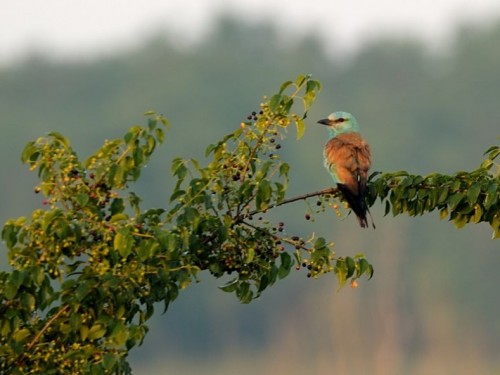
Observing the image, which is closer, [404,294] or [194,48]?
[404,294]

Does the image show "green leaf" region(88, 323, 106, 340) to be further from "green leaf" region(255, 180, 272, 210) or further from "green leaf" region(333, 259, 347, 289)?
"green leaf" region(333, 259, 347, 289)

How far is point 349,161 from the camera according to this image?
873cm

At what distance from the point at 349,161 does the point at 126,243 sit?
8.25 feet

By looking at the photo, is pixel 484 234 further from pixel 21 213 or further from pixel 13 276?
pixel 13 276

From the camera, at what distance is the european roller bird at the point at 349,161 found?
7.96m

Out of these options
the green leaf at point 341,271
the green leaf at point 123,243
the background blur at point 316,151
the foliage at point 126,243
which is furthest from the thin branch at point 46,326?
the background blur at point 316,151

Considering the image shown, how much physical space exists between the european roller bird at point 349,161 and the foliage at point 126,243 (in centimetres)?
87

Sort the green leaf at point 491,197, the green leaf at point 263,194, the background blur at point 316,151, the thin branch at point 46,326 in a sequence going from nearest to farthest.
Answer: the thin branch at point 46,326, the green leaf at point 263,194, the green leaf at point 491,197, the background blur at point 316,151

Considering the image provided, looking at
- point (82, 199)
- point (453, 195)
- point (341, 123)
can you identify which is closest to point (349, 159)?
point (341, 123)

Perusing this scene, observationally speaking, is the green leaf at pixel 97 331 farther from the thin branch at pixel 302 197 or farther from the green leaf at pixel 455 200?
the green leaf at pixel 455 200

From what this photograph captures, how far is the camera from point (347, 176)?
8.30m

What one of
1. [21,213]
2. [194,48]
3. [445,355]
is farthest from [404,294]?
[194,48]

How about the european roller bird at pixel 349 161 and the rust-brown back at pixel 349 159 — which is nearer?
the european roller bird at pixel 349 161

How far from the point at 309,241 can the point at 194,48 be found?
81.5 m
